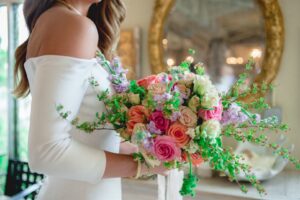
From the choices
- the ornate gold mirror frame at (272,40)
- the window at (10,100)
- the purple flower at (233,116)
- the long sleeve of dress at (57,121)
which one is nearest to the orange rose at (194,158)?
the purple flower at (233,116)

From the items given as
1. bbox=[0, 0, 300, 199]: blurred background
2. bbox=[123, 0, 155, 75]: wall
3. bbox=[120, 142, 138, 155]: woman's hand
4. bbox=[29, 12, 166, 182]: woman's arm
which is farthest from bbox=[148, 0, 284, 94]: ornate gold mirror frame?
bbox=[29, 12, 166, 182]: woman's arm

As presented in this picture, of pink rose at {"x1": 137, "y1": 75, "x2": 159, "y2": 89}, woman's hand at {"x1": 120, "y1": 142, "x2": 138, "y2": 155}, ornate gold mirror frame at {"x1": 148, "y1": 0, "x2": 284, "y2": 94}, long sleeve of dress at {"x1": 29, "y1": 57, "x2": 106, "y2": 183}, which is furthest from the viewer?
ornate gold mirror frame at {"x1": 148, "y1": 0, "x2": 284, "y2": 94}

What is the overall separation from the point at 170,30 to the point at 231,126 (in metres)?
1.17

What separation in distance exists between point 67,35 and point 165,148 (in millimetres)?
320

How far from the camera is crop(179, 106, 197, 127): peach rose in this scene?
72 cm

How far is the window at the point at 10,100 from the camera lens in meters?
2.69

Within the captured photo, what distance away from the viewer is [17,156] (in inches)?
110

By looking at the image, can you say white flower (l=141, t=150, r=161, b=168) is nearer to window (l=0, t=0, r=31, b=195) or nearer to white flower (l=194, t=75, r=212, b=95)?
white flower (l=194, t=75, r=212, b=95)

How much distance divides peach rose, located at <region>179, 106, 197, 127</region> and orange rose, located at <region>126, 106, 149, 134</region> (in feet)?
0.26

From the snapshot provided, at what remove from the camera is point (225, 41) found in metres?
1.73

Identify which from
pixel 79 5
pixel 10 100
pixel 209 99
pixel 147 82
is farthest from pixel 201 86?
pixel 10 100

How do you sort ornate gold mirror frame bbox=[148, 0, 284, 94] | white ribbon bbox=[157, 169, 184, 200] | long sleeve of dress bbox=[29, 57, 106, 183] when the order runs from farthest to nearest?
ornate gold mirror frame bbox=[148, 0, 284, 94]
white ribbon bbox=[157, 169, 184, 200]
long sleeve of dress bbox=[29, 57, 106, 183]

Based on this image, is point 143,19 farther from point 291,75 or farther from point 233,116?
point 233,116

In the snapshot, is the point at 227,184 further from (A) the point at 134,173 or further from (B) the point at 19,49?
(B) the point at 19,49
